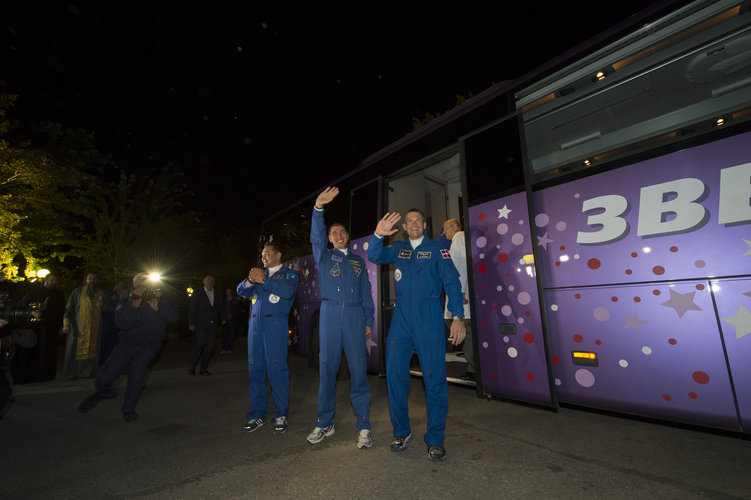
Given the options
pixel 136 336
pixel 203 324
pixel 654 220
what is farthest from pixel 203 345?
pixel 654 220

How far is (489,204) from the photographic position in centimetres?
364

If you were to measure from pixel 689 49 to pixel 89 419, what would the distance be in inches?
269

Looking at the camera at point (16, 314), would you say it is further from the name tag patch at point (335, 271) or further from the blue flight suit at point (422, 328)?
the blue flight suit at point (422, 328)

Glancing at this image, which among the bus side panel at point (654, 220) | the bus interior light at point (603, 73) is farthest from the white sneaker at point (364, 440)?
the bus interior light at point (603, 73)

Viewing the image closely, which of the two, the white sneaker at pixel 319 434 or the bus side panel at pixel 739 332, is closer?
A: the bus side panel at pixel 739 332

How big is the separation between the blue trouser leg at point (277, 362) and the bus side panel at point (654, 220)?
8.68ft

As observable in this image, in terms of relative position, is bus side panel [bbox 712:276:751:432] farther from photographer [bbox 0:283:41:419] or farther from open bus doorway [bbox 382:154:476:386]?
photographer [bbox 0:283:41:419]

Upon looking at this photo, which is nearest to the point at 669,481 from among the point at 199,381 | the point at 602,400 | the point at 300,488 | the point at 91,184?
the point at 602,400

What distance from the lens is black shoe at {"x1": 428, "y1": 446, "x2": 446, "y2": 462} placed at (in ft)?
7.98

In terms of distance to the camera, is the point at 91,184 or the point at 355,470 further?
the point at 91,184

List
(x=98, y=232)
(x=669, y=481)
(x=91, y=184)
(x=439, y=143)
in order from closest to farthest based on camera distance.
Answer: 1. (x=669, y=481)
2. (x=439, y=143)
3. (x=91, y=184)
4. (x=98, y=232)

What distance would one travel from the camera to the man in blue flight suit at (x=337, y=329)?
9.52ft

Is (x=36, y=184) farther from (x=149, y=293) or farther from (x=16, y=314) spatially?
(x=16, y=314)

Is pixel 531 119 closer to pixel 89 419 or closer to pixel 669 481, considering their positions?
pixel 669 481
